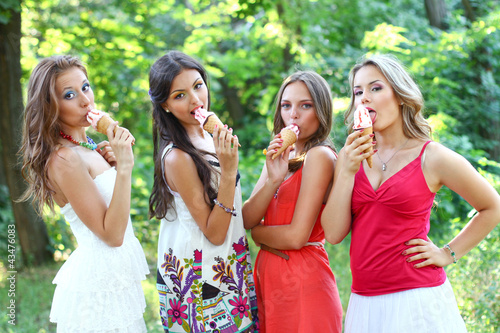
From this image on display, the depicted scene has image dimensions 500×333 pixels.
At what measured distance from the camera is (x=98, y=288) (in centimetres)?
270

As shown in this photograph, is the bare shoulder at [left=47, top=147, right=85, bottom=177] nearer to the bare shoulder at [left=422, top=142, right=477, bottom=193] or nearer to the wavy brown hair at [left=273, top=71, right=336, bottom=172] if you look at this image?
the wavy brown hair at [left=273, top=71, right=336, bottom=172]

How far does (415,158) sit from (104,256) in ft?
6.16

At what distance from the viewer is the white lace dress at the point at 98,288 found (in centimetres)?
267

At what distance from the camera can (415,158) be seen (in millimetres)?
2539

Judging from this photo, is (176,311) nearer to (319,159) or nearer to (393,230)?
(319,159)

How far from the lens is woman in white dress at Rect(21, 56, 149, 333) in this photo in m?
2.66

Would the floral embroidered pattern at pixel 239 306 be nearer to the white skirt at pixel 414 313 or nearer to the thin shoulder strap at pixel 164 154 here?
the white skirt at pixel 414 313

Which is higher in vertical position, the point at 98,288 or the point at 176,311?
the point at 98,288

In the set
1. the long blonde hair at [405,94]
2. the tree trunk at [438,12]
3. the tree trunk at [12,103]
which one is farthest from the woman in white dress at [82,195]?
the tree trunk at [438,12]

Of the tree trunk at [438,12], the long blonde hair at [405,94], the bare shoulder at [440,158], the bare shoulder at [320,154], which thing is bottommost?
the bare shoulder at [320,154]

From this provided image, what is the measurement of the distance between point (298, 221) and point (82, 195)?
4.12 ft

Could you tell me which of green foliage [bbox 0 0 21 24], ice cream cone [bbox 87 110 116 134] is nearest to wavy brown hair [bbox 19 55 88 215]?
ice cream cone [bbox 87 110 116 134]

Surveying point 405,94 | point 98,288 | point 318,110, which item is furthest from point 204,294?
point 405,94

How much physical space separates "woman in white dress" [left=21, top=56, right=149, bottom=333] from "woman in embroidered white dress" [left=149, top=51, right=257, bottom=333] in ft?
0.82
